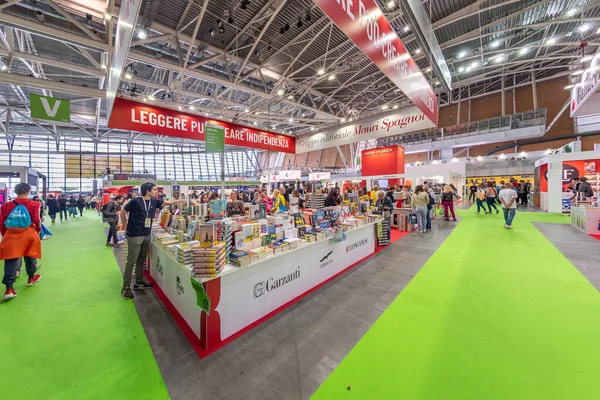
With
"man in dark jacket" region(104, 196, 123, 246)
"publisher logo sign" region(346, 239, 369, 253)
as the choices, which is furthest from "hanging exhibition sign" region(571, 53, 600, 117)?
"man in dark jacket" region(104, 196, 123, 246)

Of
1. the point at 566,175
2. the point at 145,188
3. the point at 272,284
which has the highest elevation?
the point at 566,175

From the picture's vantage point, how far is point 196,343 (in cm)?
215

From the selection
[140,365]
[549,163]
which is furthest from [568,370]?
[549,163]

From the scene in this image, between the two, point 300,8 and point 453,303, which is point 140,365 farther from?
point 300,8

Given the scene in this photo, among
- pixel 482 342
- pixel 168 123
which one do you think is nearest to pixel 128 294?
pixel 168 123

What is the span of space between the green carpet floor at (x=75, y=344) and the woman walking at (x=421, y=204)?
688cm

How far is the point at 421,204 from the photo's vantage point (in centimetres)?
672

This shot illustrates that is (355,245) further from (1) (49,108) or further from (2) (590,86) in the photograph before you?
(1) (49,108)

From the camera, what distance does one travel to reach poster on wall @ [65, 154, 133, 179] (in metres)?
22.6

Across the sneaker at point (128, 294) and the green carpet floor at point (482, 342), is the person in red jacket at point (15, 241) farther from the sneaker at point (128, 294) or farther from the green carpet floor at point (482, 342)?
the green carpet floor at point (482, 342)

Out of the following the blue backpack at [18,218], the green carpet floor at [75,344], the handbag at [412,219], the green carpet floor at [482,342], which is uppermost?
the blue backpack at [18,218]

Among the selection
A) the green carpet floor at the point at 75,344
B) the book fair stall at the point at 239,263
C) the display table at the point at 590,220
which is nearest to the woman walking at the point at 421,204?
the book fair stall at the point at 239,263

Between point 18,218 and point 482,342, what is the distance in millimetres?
5757

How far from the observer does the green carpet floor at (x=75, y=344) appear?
1.69m
